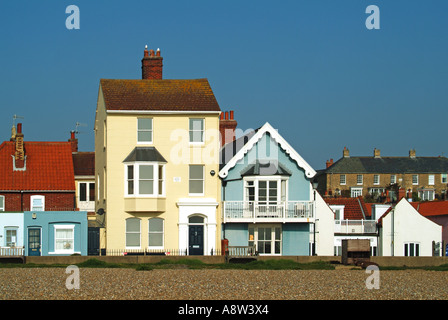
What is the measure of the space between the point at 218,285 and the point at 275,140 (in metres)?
17.6

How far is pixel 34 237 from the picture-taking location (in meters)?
43.9

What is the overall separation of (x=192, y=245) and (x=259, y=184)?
4683 millimetres

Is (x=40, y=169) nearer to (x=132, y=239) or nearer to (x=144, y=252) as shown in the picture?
(x=132, y=239)

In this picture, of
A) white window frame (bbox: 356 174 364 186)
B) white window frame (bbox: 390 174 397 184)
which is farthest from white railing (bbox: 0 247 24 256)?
white window frame (bbox: 390 174 397 184)

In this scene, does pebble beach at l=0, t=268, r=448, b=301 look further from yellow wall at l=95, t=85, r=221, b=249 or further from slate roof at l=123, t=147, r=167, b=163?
slate roof at l=123, t=147, r=167, b=163

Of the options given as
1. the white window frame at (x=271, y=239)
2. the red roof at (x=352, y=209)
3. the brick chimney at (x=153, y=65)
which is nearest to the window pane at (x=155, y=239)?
the white window frame at (x=271, y=239)

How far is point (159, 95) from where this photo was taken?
45438mm

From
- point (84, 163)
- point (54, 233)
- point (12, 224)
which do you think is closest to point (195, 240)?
point (54, 233)

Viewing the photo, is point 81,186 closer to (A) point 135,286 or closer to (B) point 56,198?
(B) point 56,198

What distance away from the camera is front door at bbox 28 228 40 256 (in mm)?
43531

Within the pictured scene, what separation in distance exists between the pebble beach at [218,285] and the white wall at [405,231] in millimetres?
16163
